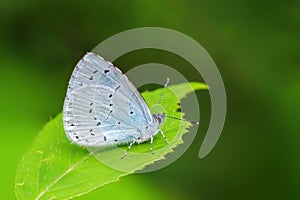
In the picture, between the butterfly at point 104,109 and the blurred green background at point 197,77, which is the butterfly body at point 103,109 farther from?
the blurred green background at point 197,77

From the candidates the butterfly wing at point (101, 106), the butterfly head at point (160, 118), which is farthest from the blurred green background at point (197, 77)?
the butterfly head at point (160, 118)

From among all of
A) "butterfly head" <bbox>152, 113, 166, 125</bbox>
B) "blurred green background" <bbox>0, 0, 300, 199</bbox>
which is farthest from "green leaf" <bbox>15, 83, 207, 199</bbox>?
"blurred green background" <bbox>0, 0, 300, 199</bbox>

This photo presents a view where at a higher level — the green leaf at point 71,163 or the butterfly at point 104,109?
the butterfly at point 104,109

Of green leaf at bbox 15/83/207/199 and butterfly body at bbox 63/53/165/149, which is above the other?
butterfly body at bbox 63/53/165/149

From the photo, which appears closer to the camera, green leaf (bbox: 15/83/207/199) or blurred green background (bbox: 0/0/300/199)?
green leaf (bbox: 15/83/207/199)

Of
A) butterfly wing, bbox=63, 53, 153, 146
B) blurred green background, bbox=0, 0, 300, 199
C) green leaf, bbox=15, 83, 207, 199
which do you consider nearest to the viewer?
green leaf, bbox=15, 83, 207, 199

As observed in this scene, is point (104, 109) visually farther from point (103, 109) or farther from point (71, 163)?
point (71, 163)

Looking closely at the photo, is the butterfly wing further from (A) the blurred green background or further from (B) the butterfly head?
(A) the blurred green background

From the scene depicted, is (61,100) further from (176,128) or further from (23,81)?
(176,128)
